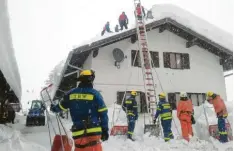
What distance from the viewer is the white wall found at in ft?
42.1

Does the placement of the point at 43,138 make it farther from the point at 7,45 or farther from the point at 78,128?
the point at 78,128

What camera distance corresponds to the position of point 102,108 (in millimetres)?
3461

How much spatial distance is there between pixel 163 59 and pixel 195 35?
7.05ft

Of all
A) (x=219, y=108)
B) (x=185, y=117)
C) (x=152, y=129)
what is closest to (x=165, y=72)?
(x=152, y=129)

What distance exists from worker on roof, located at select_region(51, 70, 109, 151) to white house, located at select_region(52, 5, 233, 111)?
8.47m

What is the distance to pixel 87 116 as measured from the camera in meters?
3.46

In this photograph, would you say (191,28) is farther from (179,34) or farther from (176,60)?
(176,60)

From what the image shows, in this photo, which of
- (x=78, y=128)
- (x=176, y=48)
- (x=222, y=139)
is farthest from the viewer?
(x=176, y=48)

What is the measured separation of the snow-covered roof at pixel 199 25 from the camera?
45.6 ft

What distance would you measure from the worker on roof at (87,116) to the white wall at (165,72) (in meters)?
9.02

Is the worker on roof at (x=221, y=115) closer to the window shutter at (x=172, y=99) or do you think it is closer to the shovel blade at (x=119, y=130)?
the shovel blade at (x=119, y=130)

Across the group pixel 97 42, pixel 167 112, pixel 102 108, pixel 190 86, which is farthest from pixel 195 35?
pixel 102 108

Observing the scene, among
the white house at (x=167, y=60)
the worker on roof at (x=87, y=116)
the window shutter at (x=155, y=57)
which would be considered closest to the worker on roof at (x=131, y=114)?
the white house at (x=167, y=60)

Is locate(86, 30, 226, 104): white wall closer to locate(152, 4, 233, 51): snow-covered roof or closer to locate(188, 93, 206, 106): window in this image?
locate(188, 93, 206, 106): window
